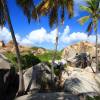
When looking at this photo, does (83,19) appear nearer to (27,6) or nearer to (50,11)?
(50,11)

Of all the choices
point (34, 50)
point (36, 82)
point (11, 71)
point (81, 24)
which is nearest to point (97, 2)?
point (81, 24)

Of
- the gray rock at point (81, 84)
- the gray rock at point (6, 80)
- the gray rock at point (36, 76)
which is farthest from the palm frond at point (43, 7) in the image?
the gray rock at point (6, 80)

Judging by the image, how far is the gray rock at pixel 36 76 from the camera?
27.4m

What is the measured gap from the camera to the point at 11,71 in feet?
78.1

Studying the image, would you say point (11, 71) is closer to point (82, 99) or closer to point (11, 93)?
point (11, 93)

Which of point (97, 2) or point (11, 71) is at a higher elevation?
point (97, 2)

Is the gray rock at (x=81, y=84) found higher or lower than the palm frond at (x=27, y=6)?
lower

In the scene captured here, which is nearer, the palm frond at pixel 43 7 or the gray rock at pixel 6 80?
the gray rock at pixel 6 80

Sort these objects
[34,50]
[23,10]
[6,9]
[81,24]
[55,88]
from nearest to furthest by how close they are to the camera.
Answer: [6,9], [23,10], [55,88], [81,24], [34,50]

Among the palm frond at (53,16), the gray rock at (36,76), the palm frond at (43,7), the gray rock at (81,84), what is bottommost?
the gray rock at (81,84)

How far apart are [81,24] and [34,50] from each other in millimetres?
45735

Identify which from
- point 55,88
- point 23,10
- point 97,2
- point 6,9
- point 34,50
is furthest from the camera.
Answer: point 34,50

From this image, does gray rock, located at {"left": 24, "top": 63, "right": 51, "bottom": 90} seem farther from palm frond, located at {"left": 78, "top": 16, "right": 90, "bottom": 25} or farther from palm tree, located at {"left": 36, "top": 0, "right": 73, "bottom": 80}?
palm frond, located at {"left": 78, "top": 16, "right": 90, "bottom": 25}

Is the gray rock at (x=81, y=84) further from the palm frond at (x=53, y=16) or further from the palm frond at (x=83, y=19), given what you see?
the palm frond at (x=83, y=19)
